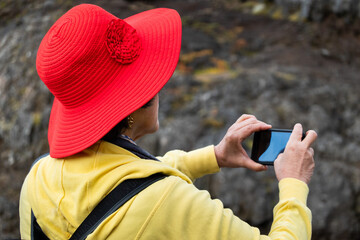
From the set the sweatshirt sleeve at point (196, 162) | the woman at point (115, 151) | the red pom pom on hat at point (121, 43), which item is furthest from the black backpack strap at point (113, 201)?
the sweatshirt sleeve at point (196, 162)

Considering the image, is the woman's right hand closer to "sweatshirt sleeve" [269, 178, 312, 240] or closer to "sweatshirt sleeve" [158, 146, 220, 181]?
"sweatshirt sleeve" [269, 178, 312, 240]

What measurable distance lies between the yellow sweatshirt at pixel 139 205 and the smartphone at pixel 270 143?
205mm

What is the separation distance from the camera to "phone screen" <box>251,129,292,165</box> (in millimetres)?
1709

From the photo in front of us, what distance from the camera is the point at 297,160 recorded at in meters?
1.56

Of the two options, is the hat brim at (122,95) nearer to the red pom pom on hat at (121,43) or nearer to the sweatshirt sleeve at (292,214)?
the red pom pom on hat at (121,43)

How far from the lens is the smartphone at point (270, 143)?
1.71 metres

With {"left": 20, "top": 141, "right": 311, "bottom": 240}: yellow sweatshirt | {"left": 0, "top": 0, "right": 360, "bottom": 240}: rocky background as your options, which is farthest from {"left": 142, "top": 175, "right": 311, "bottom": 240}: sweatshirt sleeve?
{"left": 0, "top": 0, "right": 360, "bottom": 240}: rocky background

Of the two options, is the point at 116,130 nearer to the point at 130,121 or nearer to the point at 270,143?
the point at 130,121

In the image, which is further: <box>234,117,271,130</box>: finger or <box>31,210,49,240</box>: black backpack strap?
<box>234,117,271,130</box>: finger

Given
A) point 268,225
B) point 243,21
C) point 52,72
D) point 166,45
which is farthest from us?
point 243,21

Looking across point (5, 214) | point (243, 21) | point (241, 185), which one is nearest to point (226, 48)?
point (243, 21)

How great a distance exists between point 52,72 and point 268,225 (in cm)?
283

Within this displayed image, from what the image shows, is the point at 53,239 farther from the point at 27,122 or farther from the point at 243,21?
the point at 243,21

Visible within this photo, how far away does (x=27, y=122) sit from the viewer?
446 centimetres
